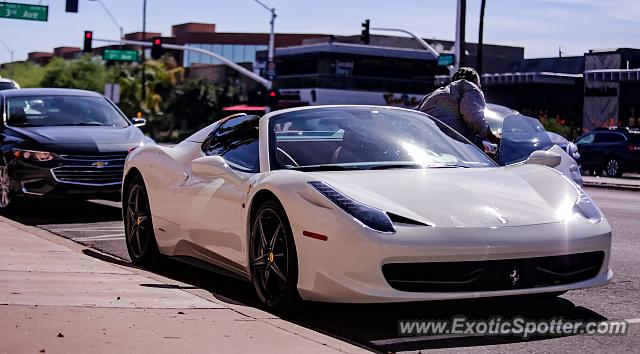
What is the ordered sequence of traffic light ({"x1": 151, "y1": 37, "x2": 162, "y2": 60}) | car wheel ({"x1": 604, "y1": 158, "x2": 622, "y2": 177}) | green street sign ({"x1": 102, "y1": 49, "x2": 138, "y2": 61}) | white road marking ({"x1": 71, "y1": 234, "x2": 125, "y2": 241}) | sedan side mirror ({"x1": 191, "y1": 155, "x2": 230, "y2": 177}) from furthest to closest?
1. green street sign ({"x1": 102, "y1": 49, "x2": 138, "y2": 61})
2. traffic light ({"x1": 151, "y1": 37, "x2": 162, "y2": 60})
3. car wheel ({"x1": 604, "y1": 158, "x2": 622, "y2": 177})
4. white road marking ({"x1": 71, "y1": 234, "x2": 125, "y2": 241})
5. sedan side mirror ({"x1": 191, "y1": 155, "x2": 230, "y2": 177})

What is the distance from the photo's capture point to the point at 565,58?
72.1 metres

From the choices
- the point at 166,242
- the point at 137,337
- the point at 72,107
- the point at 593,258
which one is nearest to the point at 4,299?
the point at 137,337

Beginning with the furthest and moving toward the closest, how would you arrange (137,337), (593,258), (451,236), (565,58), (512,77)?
1. (565,58)
2. (512,77)
3. (593,258)
4. (451,236)
5. (137,337)

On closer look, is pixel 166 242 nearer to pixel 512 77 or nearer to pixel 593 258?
pixel 593 258

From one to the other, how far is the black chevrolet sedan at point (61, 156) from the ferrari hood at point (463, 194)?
6.91 meters

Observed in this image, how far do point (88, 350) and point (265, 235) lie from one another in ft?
6.01

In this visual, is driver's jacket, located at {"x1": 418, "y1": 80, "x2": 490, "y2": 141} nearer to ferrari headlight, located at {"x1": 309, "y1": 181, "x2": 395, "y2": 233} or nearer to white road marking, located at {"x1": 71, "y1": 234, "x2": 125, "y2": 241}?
white road marking, located at {"x1": 71, "y1": 234, "x2": 125, "y2": 241}

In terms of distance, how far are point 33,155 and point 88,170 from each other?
70cm

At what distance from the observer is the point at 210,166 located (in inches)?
306

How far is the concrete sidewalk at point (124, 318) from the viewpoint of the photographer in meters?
5.53

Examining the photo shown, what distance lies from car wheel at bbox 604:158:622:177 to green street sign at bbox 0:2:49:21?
99.7 feet

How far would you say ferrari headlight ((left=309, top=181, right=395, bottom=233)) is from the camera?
6.26 m

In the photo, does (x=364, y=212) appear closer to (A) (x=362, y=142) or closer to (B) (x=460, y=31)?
(A) (x=362, y=142)

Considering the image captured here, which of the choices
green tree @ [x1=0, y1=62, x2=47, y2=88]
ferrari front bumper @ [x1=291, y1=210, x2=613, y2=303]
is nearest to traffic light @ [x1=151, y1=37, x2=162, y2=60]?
ferrari front bumper @ [x1=291, y1=210, x2=613, y2=303]
